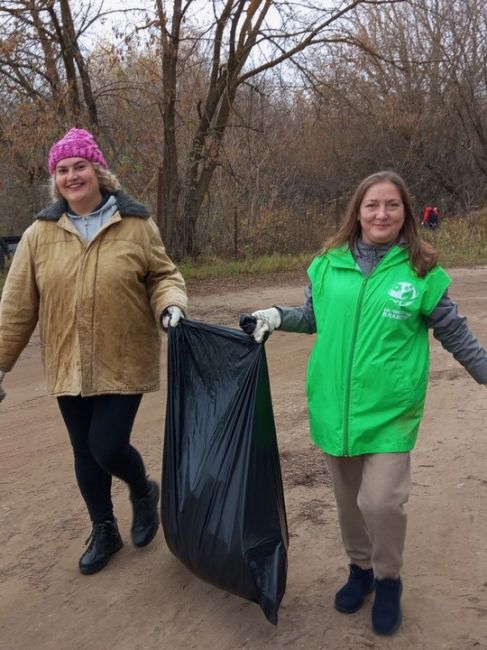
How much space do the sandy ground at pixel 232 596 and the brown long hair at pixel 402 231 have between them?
51.3 inches

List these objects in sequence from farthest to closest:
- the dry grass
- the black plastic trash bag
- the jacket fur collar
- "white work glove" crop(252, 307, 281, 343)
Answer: the dry grass < the jacket fur collar < "white work glove" crop(252, 307, 281, 343) < the black plastic trash bag

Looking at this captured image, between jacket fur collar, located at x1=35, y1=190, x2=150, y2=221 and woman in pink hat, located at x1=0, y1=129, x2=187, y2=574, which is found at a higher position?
jacket fur collar, located at x1=35, y1=190, x2=150, y2=221

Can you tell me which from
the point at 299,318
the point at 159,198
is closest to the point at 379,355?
the point at 299,318

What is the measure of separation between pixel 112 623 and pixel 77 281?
132 centimetres

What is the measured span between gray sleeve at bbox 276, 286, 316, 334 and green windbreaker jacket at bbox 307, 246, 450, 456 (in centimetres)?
20

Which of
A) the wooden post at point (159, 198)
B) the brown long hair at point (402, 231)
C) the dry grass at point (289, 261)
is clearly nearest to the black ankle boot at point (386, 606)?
the brown long hair at point (402, 231)

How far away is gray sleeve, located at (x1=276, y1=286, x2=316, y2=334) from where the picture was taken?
249 cm

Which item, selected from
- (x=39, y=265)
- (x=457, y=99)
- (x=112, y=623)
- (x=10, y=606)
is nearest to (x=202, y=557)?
(x=112, y=623)

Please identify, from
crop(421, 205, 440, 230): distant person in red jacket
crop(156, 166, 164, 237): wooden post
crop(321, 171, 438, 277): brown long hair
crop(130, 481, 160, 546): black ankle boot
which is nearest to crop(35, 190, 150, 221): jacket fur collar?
crop(321, 171, 438, 277): brown long hair

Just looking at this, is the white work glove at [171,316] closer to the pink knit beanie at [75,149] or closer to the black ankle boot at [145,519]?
the pink knit beanie at [75,149]

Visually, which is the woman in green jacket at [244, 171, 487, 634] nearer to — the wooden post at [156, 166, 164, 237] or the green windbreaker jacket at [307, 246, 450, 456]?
the green windbreaker jacket at [307, 246, 450, 456]

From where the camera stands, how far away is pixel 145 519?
300 centimetres

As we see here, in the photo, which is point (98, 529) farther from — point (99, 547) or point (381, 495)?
point (381, 495)

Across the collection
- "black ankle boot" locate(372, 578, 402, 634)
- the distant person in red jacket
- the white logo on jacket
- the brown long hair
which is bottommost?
"black ankle boot" locate(372, 578, 402, 634)
